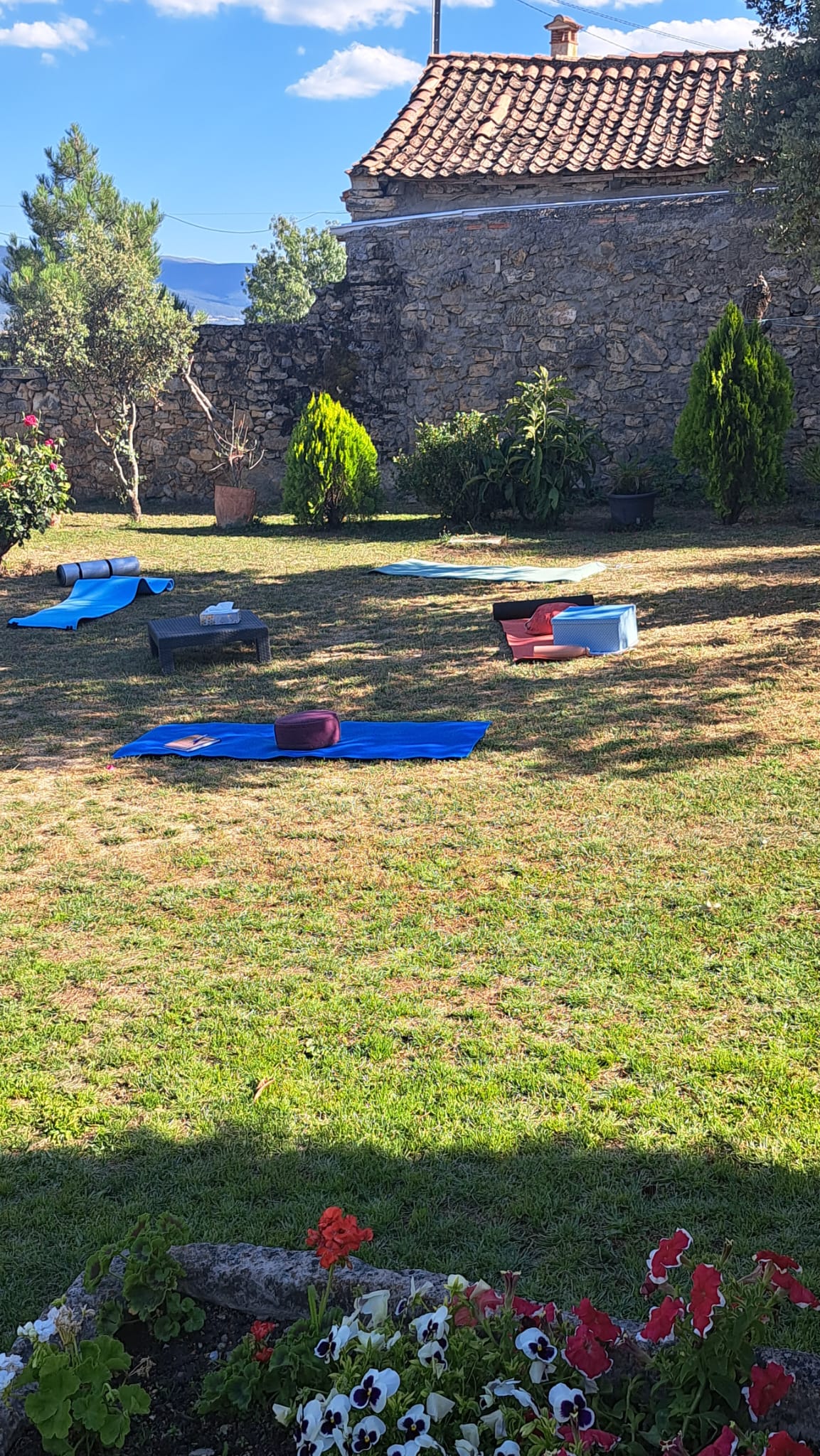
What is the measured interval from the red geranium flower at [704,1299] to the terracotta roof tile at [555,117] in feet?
43.2

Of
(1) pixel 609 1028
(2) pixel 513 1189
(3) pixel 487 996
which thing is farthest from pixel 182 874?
(2) pixel 513 1189

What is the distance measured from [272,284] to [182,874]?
55649mm

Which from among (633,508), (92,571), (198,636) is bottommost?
(198,636)

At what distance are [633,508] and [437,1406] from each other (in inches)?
412

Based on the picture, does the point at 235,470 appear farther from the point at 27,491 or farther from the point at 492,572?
the point at 492,572

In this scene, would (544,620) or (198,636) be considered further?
(544,620)

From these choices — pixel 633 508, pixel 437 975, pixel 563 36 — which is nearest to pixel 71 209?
pixel 563 36

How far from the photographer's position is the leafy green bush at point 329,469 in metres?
11.9

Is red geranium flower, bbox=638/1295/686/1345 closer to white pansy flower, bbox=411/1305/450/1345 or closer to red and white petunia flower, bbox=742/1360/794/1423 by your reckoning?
red and white petunia flower, bbox=742/1360/794/1423

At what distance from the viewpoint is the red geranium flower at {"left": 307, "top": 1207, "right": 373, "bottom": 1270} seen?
1715 millimetres

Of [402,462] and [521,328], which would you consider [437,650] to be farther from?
[521,328]

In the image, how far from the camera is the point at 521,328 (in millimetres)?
13234

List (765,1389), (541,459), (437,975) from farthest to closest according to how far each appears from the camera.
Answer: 1. (541,459)
2. (437,975)
3. (765,1389)

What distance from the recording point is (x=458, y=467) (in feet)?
38.2
